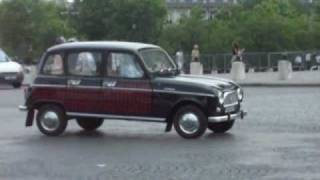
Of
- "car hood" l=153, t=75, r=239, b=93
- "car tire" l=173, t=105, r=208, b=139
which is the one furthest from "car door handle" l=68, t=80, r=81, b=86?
"car tire" l=173, t=105, r=208, b=139

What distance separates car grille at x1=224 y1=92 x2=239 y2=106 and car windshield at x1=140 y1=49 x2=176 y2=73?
117 centimetres

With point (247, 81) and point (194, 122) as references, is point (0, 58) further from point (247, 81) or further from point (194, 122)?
point (194, 122)

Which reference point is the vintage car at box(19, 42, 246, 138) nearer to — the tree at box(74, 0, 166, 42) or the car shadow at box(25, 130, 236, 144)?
the car shadow at box(25, 130, 236, 144)

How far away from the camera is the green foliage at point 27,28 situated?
10444cm

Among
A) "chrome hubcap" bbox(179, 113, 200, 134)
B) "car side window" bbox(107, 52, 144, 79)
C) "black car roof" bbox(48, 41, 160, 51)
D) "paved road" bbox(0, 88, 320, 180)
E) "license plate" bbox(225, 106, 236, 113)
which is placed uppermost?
"black car roof" bbox(48, 41, 160, 51)

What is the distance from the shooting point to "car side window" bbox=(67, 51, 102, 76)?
619 inches

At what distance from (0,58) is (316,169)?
2646 cm

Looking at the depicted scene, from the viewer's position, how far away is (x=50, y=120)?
52.9 feet

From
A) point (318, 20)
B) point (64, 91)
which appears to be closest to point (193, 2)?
point (318, 20)

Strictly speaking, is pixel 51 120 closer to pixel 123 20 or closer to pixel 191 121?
pixel 191 121

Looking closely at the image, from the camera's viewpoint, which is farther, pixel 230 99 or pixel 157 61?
pixel 157 61

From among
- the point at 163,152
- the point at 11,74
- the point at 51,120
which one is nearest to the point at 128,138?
the point at 51,120

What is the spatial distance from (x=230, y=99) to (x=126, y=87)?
71.9 inches

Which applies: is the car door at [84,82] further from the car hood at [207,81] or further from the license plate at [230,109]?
the license plate at [230,109]
